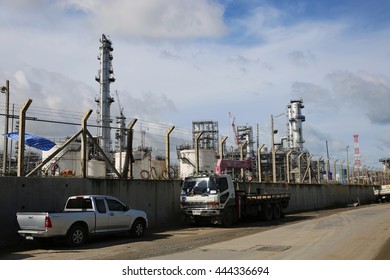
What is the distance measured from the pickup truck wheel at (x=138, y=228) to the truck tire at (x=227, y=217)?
16.2ft

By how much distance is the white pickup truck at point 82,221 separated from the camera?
1295 cm

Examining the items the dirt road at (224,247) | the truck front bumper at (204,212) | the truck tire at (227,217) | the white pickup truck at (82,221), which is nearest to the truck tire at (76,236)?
the white pickup truck at (82,221)

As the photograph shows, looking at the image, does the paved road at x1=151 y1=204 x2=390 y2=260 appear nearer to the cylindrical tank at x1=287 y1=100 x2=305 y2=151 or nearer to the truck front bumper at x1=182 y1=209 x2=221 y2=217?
the truck front bumper at x1=182 y1=209 x2=221 y2=217

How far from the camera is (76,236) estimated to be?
1362 centimetres

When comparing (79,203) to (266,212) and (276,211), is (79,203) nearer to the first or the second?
(266,212)

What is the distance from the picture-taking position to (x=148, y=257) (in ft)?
36.2

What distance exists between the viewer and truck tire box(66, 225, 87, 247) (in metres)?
13.4

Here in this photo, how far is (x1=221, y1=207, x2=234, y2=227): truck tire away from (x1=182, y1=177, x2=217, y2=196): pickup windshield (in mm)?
1172

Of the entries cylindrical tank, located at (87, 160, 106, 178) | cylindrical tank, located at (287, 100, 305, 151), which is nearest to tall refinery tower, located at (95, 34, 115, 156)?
cylindrical tank, located at (87, 160, 106, 178)

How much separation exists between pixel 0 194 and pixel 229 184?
1056 cm

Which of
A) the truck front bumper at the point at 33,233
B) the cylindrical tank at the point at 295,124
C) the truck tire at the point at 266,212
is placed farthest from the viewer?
the cylindrical tank at the point at 295,124

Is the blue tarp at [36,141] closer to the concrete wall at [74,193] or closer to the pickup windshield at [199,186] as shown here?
the concrete wall at [74,193]
